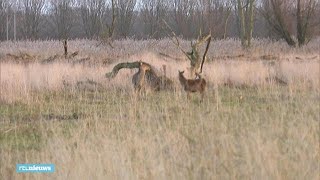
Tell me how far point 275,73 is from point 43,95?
15.0ft

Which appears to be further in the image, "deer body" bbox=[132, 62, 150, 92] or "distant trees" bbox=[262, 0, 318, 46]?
"deer body" bbox=[132, 62, 150, 92]

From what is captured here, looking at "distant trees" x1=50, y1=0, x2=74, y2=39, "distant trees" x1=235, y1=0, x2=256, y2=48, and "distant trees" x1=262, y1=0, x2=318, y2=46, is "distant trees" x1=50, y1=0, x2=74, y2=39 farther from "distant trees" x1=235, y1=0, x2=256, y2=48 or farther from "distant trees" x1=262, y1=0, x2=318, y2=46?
"distant trees" x1=262, y1=0, x2=318, y2=46

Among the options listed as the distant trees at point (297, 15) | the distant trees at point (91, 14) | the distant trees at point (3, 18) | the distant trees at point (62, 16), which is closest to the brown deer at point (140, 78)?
the distant trees at point (297, 15)

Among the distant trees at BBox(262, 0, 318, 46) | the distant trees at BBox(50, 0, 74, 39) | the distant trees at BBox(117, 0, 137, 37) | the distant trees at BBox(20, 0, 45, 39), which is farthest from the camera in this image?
the distant trees at BBox(117, 0, 137, 37)

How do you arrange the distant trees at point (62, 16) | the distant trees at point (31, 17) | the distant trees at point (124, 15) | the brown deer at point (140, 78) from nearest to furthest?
the brown deer at point (140, 78) → the distant trees at point (31, 17) → the distant trees at point (62, 16) → the distant trees at point (124, 15)

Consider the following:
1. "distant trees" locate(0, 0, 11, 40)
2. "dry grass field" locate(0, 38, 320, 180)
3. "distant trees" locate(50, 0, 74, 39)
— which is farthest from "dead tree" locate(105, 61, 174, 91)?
"distant trees" locate(50, 0, 74, 39)

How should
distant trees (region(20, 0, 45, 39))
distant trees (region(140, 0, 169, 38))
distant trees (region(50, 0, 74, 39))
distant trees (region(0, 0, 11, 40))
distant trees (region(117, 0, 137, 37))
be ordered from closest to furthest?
distant trees (region(0, 0, 11, 40)) → distant trees (region(20, 0, 45, 39)) → distant trees (region(50, 0, 74, 39)) → distant trees (region(117, 0, 137, 37)) → distant trees (region(140, 0, 169, 38))

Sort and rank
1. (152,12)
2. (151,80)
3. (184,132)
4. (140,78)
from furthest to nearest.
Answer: (152,12)
(151,80)
(140,78)
(184,132)

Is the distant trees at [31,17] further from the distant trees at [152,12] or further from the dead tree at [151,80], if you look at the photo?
the dead tree at [151,80]

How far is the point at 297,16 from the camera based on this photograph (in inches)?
261

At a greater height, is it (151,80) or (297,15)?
(297,15)

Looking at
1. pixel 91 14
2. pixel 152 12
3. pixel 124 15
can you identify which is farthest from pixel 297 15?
pixel 91 14

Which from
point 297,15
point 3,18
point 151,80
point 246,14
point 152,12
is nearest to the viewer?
point 297,15

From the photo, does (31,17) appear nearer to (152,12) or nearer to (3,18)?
(3,18)
